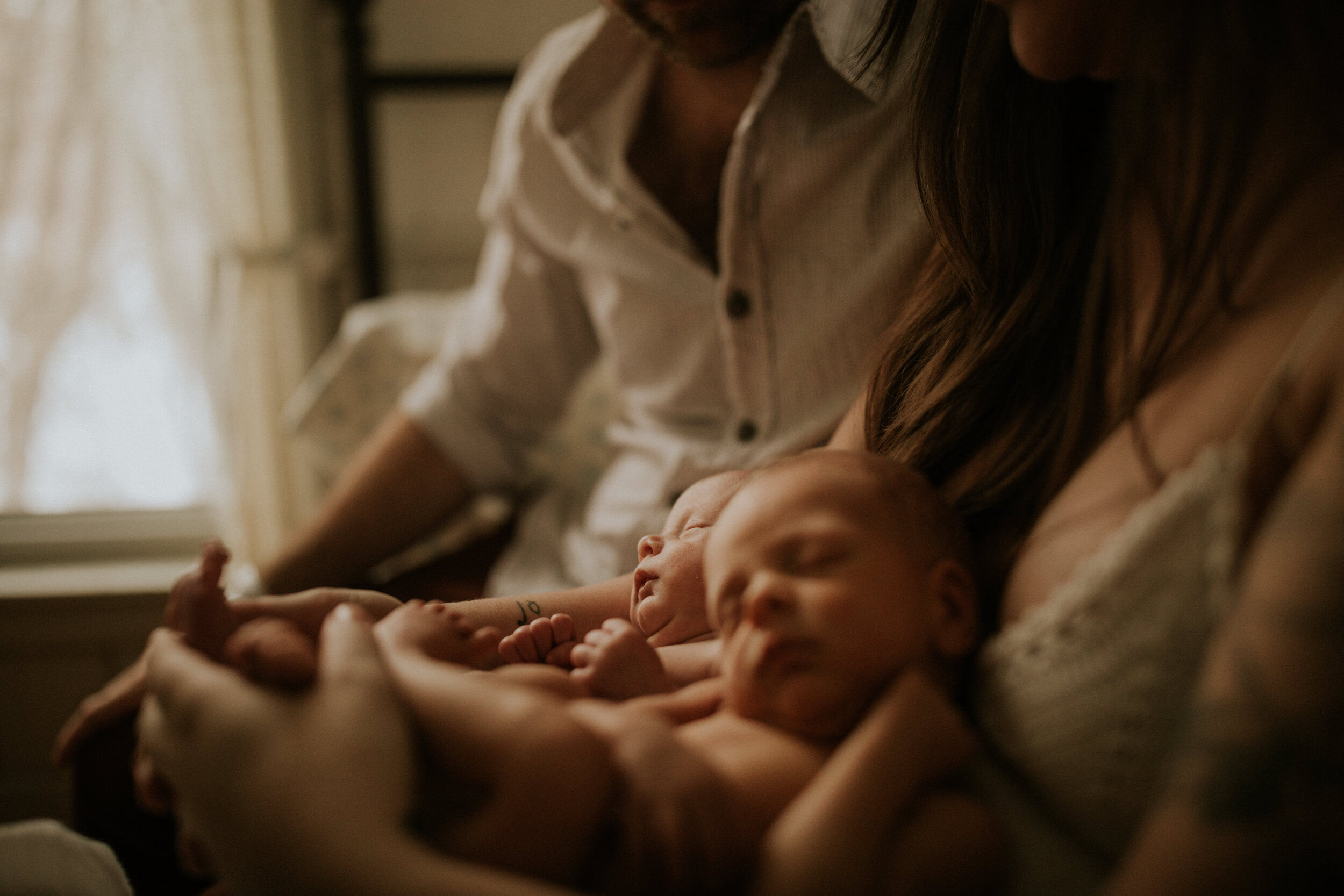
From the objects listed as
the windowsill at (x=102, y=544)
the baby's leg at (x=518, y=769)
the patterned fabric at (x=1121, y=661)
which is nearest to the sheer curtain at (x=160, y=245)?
the windowsill at (x=102, y=544)

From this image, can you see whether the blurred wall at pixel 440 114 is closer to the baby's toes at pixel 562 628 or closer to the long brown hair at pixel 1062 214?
the long brown hair at pixel 1062 214

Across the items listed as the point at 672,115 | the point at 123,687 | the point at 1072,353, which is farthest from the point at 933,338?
the point at 123,687

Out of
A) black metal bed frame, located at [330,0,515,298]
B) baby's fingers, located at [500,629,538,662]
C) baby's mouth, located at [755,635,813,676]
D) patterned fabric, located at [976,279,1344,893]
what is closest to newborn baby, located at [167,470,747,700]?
baby's fingers, located at [500,629,538,662]

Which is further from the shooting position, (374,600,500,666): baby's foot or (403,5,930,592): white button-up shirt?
(403,5,930,592): white button-up shirt

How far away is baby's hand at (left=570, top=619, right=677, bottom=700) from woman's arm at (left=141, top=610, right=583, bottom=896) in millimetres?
135

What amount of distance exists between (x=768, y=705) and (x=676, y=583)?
145mm

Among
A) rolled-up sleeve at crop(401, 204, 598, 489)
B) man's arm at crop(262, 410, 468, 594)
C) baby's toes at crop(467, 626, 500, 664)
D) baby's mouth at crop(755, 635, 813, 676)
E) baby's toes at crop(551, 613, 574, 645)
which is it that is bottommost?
man's arm at crop(262, 410, 468, 594)

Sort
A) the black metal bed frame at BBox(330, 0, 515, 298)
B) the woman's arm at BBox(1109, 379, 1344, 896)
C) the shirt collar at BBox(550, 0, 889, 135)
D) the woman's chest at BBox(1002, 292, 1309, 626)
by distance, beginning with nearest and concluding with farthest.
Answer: the woman's arm at BBox(1109, 379, 1344, 896) < the woman's chest at BBox(1002, 292, 1309, 626) < the shirt collar at BBox(550, 0, 889, 135) < the black metal bed frame at BBox(330, 0, 515, 298)

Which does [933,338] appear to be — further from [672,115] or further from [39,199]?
[39,199]

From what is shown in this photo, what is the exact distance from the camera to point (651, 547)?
0.68m

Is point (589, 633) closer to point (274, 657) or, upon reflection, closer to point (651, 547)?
point (651, 547)

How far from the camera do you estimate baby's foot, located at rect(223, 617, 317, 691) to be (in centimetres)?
47

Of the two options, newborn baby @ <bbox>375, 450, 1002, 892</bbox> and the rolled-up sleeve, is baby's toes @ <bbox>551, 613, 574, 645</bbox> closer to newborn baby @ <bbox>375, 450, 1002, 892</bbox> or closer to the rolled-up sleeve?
newborn baby @ <bbox>375, 450, 1002, 892</bbox>

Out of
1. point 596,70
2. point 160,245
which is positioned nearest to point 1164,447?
point 596,70
